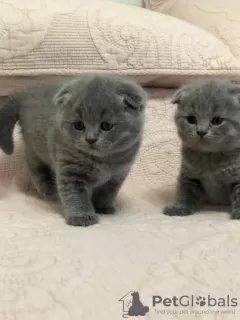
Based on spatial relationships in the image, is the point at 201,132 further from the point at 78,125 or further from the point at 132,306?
the point at 132,306

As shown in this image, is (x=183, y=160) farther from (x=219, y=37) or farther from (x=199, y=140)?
(x=219, y=37)

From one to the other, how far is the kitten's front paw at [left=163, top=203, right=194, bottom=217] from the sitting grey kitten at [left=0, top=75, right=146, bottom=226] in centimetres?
16

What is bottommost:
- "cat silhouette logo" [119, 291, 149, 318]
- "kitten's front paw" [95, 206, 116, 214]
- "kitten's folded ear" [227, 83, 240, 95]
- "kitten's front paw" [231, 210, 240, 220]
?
"kitten's front paw" [95, 206, 116, 214]

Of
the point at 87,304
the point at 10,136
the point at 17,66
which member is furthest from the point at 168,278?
the point at 17,66

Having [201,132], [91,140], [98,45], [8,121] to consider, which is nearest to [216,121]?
[201,132]

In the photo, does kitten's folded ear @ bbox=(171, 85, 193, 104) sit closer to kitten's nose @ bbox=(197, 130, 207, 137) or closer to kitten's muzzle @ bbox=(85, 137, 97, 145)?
kitten's nose @ bbox=(197, 130, 207, 137)

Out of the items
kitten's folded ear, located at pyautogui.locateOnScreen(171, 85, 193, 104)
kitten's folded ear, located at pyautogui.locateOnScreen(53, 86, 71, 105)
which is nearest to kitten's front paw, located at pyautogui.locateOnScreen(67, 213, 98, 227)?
kitten's folded ear, located at pyautogui.locateOnScreen(53, 86, 71, 105)

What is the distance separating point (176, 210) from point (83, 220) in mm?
275

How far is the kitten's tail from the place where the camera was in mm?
1524

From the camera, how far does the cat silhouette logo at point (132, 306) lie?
2.54 feet

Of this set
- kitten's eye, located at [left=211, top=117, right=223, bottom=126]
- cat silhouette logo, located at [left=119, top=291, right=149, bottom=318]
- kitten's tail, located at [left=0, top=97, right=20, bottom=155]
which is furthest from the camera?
kitten's tail, located at [left=0, top=97, right=20, bottom=155]

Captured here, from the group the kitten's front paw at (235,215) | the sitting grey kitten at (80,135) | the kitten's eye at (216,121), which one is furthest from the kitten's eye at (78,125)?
the kitten's front paw at (235,215)

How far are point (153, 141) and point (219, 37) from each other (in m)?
0.55

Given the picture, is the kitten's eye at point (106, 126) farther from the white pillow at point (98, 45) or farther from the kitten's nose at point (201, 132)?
the white pillow at point (98, 45)
